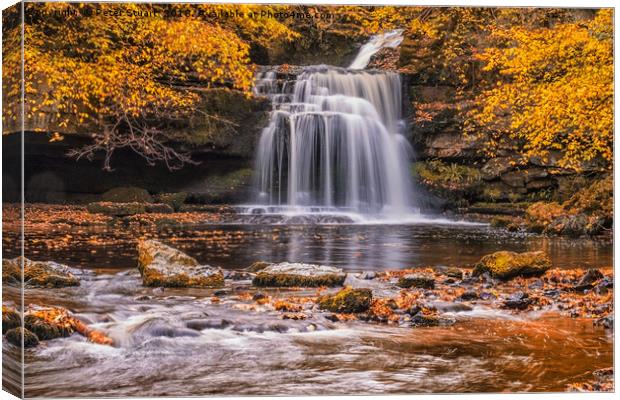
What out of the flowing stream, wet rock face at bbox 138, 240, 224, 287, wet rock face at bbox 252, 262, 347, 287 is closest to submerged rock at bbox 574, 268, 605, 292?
the flowing stream

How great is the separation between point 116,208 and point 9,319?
4.88 feet

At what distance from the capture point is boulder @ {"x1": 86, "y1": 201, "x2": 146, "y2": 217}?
28.0 feet

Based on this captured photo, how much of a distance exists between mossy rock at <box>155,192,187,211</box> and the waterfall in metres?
0.83

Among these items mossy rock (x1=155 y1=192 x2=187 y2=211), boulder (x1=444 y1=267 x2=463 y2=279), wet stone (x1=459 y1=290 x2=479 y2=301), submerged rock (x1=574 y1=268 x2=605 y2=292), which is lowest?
wet stone (x1=459 y1=290 x2=479 y2=301)

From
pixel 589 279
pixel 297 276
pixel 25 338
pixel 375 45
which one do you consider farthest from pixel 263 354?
pixel 589 279

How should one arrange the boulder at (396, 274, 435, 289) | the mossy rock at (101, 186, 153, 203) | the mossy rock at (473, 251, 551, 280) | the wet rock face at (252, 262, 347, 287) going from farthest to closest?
the mossy rock at (473, 251, 551, 280)
the boulder at (396, 274, 435, 289)
the wet rock face at (252, 262, 347, 287)
the mossy rock at (101, 186, 153, 203)

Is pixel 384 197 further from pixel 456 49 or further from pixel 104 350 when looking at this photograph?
pixel 104 350

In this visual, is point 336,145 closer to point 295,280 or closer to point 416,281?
point 295,280

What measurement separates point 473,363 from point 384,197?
1998 millimetres

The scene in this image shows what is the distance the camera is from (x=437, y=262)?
9.08m

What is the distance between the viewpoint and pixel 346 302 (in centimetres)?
866

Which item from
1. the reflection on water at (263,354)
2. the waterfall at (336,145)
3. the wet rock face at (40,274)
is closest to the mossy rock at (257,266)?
the reflection on water at (263,354)

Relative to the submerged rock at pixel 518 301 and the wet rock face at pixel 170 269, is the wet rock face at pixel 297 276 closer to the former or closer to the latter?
the wet rock face at pixel 170 269

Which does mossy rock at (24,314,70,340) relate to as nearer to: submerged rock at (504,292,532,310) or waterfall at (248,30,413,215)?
waterfall at (248,30,413,215)
